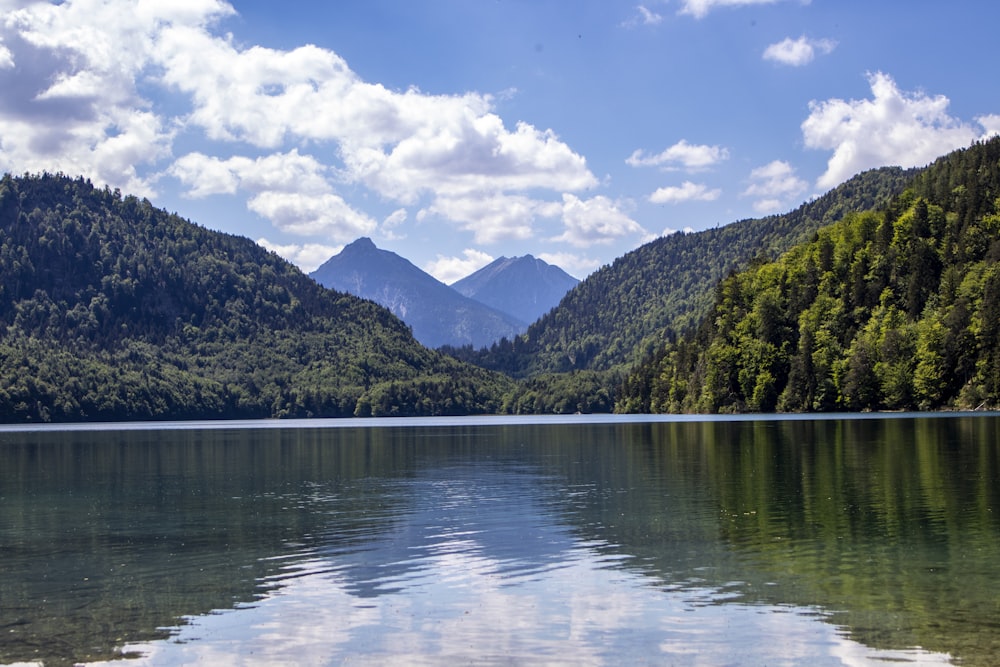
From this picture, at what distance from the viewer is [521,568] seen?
1344 inches

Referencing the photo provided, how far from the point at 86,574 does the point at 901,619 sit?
24.6 metres

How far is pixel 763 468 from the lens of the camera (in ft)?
227

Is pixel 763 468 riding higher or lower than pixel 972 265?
lower

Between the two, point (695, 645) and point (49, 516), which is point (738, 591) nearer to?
point (695, 645)

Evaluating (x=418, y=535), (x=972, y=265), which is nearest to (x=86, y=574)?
(x=418, y=535)

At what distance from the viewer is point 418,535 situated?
42.8 meters

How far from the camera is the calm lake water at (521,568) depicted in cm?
2406

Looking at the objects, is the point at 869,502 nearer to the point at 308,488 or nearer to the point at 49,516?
the point at 308,488

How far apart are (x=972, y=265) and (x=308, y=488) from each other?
6318 inches

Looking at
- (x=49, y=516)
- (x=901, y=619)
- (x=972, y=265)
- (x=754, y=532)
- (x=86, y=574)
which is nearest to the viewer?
(x=901, y=619)

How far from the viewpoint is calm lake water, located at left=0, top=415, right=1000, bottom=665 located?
78.9ft

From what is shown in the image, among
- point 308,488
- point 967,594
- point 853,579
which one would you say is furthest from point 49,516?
point 967,594

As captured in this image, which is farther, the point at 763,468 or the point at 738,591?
the point at 763,468

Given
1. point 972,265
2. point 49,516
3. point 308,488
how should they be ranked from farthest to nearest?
point 972,265
point 308,488
point 49,516
